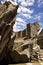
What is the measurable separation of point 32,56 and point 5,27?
24.0 feet

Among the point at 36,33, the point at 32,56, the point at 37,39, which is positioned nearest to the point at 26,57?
the point at 32,56

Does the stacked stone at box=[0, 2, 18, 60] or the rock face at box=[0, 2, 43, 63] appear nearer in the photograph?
the stacked stone at box=[0, 2, 18, 60]

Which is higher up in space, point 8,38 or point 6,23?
point 6,23

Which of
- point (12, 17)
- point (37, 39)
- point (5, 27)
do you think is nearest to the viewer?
point (5, 27)

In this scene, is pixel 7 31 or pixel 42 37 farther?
pixel 42 37

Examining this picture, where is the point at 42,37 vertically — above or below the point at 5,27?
below

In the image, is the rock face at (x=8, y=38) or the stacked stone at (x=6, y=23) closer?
the stacked stone at (x=6, y=23)

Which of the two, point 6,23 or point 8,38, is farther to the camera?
point 8,38

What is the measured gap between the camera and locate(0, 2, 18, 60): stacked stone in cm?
2230

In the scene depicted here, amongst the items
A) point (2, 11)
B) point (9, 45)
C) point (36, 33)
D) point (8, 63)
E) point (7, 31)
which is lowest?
point (36, 33)

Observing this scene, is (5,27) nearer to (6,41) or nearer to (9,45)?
(6,41)

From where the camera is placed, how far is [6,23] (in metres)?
22.6

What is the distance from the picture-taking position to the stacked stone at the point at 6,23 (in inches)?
878

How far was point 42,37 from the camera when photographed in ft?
129
